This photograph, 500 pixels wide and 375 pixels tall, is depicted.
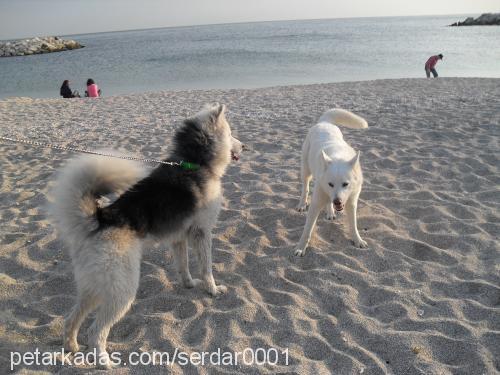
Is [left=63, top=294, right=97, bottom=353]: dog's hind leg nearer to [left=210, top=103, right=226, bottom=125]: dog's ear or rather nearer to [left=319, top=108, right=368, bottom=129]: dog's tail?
[left=210, top=103, right=226, bottom=125]: dog's ear

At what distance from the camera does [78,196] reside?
247 cm

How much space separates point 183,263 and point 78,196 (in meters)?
1.17

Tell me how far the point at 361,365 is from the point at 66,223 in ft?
6.82

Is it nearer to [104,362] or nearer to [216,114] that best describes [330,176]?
[216,114]

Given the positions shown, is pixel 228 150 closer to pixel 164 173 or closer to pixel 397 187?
pixel 164 173

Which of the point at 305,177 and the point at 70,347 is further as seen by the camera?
the point at 305,177

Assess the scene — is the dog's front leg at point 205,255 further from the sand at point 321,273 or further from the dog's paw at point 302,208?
the dog's paw at point 302,208

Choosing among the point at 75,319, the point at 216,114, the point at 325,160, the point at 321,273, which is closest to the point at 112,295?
the point at 75,319

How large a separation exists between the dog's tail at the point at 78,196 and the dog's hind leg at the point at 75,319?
15.5 inches

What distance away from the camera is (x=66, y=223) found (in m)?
2.47

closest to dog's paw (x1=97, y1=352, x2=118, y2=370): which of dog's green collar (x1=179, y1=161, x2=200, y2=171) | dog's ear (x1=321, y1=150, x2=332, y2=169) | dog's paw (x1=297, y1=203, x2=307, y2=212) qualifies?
dog's green collar (x1=179, y1=161, x2=200, y2=171)

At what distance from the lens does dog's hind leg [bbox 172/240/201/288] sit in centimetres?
333

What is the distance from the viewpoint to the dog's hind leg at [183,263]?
3.33 m

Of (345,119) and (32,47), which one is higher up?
(345,119)
